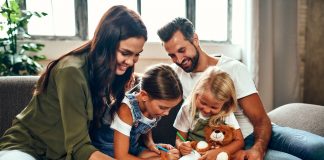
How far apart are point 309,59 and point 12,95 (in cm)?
216

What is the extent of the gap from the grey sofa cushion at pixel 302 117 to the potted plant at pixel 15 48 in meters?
1.45

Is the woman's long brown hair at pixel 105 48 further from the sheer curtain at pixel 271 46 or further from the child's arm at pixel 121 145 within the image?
the sheer curtain at pixel 271 46

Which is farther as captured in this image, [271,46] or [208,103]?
[271,46]

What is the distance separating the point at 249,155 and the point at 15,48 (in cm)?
154

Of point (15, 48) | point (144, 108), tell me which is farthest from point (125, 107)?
point (15, 48)

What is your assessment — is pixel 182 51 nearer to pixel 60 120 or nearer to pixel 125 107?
pixel 125 107

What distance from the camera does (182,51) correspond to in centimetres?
133

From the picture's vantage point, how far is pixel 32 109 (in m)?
1.11

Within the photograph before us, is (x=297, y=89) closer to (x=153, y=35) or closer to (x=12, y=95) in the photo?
(x=153, y=35)

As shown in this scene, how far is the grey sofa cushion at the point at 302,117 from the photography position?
1.41m

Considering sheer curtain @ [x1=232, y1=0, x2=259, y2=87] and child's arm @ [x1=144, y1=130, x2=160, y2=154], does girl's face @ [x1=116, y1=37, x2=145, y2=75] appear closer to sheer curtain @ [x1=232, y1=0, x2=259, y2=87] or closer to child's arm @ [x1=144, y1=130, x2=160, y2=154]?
child's arm @ [x1=144, y1=130, x2=160, y2=154]

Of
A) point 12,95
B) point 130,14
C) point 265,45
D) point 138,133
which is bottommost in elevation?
point 138,133

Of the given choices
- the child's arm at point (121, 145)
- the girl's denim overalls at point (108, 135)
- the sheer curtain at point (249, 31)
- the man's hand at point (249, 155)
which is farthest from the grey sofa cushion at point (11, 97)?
the sheer curtain at point (249, 31)

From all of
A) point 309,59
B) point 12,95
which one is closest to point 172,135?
point 12,95
